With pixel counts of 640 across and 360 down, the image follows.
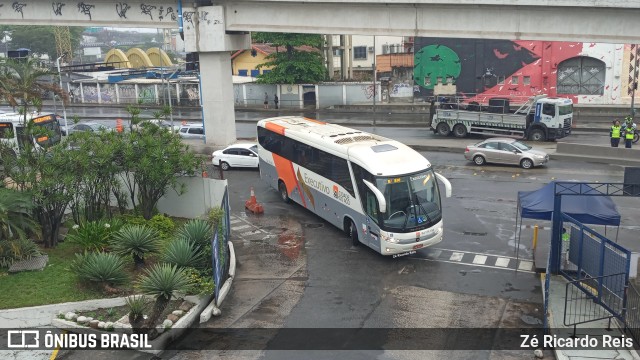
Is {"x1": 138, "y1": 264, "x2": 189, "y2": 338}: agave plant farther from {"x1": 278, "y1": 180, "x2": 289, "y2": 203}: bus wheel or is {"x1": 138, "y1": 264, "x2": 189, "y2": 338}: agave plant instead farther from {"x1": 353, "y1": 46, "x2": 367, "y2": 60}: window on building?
{"x1": 353, "y1": 46, "x2": 367, "y2": 60}: window on building

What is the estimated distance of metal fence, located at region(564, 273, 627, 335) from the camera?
14.6 meters

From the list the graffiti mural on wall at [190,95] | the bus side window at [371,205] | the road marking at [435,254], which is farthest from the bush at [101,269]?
the graffiti mural on wall at [190,95]

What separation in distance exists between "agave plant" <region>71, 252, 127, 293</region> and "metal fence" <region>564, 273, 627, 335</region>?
10975mm

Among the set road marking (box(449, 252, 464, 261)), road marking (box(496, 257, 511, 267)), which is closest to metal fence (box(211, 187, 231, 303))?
road marking (box(449, 252, 464, 261))

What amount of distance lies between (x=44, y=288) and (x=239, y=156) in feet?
50.2

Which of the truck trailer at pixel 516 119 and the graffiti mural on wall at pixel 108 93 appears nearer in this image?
the truck trailer at pixel 516 119

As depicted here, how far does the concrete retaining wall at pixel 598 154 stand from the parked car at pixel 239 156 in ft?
47.3

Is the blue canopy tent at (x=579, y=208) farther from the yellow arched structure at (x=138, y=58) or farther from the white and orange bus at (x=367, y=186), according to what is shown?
the yellow arched structure at (x=138, y=58)

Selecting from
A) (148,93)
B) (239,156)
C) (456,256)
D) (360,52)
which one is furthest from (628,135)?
(360,52)

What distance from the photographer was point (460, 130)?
39.4 meters

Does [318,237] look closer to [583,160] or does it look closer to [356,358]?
[356,358]

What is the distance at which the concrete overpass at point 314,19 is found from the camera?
28.5 meters

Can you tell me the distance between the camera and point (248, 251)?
21.3 metres

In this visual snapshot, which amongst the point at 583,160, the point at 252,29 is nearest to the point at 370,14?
the point at 252,29
